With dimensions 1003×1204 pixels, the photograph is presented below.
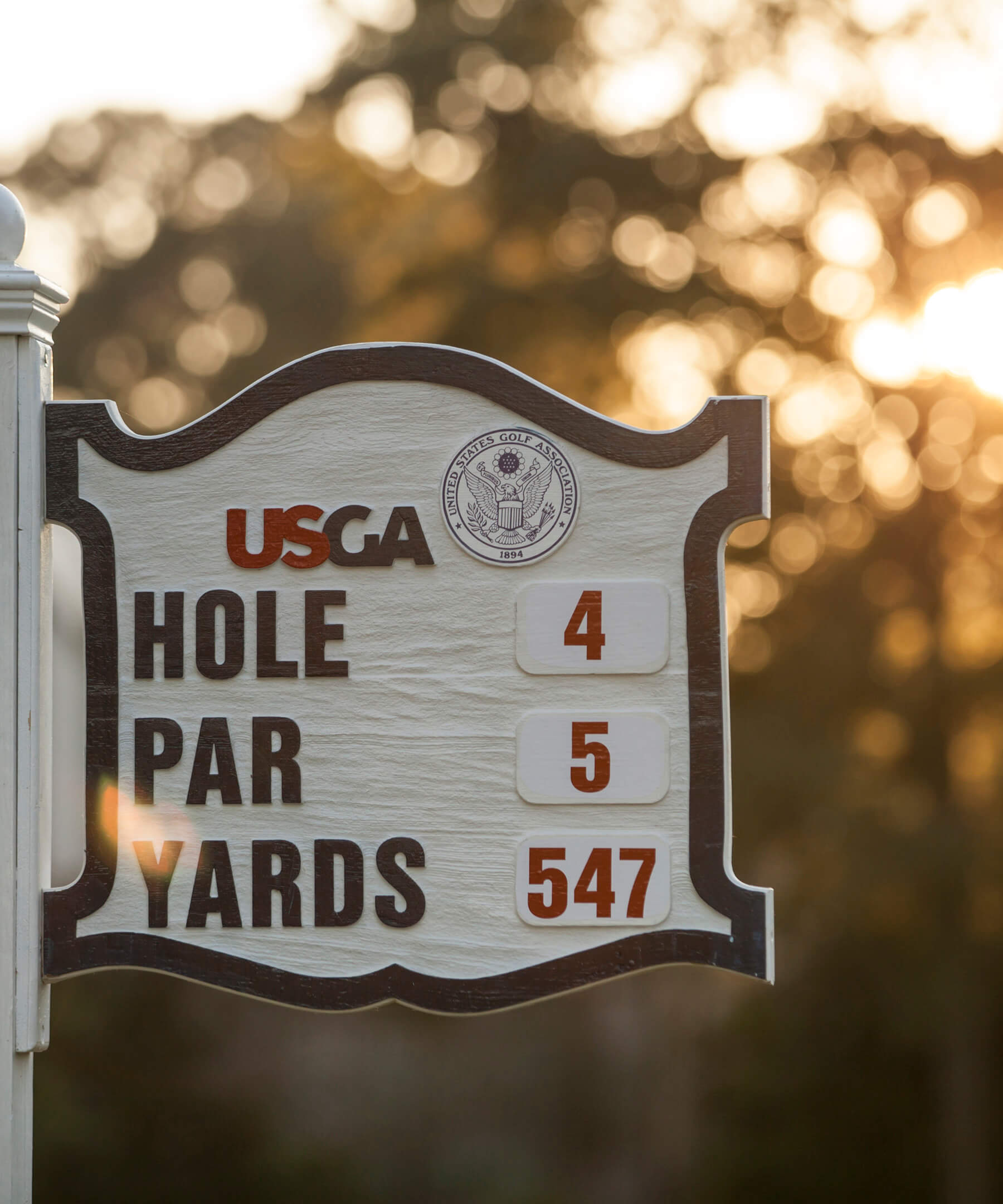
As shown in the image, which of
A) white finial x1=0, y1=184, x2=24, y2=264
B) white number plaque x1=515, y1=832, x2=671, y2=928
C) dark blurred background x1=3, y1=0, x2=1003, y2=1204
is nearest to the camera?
white number plaque x1=515, y1=832, x2=671, y2=928

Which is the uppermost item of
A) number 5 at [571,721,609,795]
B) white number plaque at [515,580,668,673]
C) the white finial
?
the white finial

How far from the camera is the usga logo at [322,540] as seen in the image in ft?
7.66

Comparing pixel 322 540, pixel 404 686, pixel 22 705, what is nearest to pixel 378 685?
pixel 404 686

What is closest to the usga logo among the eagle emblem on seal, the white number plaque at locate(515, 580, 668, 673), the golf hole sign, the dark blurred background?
the golf hole sign

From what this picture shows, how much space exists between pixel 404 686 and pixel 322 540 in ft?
1.03

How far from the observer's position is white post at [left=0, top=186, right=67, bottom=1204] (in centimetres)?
227

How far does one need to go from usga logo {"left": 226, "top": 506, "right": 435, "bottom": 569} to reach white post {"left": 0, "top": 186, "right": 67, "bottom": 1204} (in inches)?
14.8

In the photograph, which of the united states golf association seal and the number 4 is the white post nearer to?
the united states golf association seal

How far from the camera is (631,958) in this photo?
2252mm

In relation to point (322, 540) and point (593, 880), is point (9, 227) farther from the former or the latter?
point (593, 880)

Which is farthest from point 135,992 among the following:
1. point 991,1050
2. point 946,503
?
point 946,503

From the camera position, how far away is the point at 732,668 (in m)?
7.64

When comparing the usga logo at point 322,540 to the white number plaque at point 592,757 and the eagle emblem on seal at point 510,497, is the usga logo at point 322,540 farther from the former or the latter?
the white number plaque at point 592,757

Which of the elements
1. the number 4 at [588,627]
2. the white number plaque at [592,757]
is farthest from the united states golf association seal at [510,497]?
the white number plaque at [592,757]
